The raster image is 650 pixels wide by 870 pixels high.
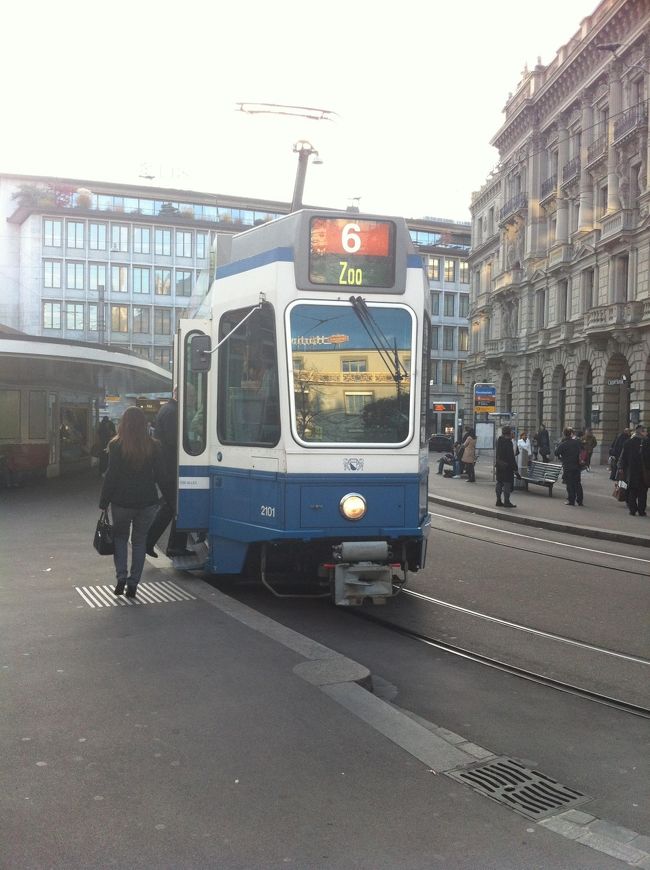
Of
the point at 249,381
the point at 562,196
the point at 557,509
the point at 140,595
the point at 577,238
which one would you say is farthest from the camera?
the point at 562,196

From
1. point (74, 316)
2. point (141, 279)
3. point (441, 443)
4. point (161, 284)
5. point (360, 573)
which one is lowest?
point (441, 443)

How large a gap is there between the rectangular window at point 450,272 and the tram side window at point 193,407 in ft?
255

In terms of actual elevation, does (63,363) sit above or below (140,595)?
above

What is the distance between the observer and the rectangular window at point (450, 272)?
8369cm

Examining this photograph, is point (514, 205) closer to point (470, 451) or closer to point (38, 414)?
point (470, 451)

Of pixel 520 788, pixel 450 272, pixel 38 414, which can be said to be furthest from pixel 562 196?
pixel 520 788

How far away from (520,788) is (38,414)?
19.9 m

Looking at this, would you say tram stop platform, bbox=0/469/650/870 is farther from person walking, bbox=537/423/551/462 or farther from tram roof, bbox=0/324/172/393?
person walking, bbox=537/423/551/462

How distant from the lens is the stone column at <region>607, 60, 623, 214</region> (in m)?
36.6

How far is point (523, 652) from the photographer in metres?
6.50

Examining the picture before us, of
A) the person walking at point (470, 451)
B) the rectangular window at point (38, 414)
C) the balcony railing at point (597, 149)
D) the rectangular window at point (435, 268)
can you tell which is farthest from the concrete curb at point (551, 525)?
the rectangular window at point (435, 268)

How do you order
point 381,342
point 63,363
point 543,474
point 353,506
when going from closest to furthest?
1. point 353,506
2. point 381,342
3. point 63,363
4. point 543,474

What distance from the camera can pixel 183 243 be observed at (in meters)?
78.2

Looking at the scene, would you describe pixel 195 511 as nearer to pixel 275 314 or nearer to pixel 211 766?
pixel 275 314
